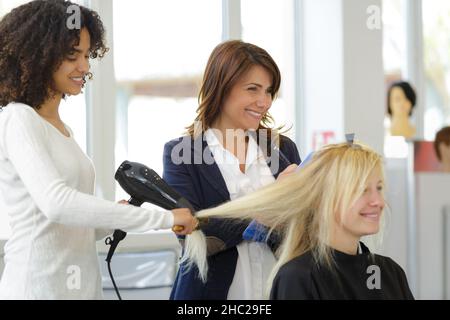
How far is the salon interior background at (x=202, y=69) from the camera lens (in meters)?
4.20

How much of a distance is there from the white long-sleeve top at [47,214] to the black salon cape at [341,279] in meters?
0.39

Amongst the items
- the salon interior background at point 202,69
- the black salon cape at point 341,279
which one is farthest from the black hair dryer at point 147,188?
the salon interior background at point 202,69

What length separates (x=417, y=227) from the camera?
4.85 m

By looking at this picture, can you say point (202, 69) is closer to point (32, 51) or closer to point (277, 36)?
point (277, 36)

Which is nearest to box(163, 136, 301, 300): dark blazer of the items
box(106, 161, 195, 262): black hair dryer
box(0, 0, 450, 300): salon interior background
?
box(106, 161, 195, 262): black hair dryer

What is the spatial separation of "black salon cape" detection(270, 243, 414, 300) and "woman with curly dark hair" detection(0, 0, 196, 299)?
1.07 feet

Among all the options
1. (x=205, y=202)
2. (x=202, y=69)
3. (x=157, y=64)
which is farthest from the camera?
(x=202, y=69)

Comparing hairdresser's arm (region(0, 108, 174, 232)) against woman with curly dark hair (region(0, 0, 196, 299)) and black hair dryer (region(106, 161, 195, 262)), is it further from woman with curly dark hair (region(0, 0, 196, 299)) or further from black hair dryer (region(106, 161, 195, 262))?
black hair dryer (region(106, 161, 195, 262))

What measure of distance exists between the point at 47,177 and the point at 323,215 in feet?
2.58

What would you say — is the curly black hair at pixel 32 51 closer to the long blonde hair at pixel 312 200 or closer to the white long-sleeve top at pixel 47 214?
the white long-sleeve top at pixel 47 214

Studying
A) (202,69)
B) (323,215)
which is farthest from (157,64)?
(323,215)

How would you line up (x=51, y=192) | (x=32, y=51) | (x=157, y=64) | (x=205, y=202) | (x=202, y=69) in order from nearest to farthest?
(x=51, y=192) → (x=32, y=51) → (x=205, y=202) → (x=157, y=64) → (x=202, y=69)

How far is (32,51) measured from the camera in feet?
6.41
